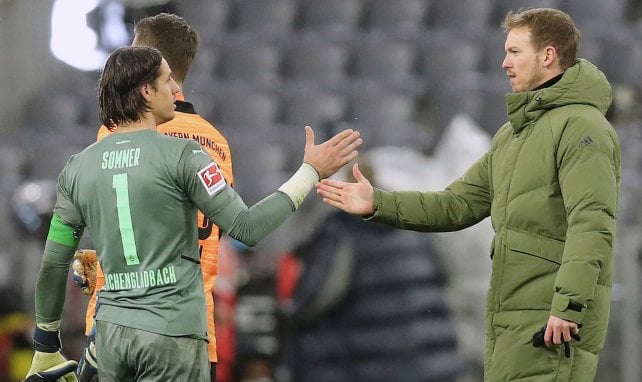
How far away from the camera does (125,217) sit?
2.32 metres

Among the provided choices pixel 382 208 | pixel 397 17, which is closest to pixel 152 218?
pixel 382 208

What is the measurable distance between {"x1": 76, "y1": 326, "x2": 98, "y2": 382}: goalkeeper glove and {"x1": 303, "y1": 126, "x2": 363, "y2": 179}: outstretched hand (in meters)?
0.61

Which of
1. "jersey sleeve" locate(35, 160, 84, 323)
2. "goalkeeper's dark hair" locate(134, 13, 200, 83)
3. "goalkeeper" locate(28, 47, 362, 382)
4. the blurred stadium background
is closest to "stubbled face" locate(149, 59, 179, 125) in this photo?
"goalkeeper" locate(28, 47, 362, 382)

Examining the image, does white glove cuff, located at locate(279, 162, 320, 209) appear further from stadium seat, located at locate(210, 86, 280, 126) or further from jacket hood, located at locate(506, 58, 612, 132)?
stadium seat, located at locate(210, 86, 280, 126)

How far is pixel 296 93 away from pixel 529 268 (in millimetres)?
3258

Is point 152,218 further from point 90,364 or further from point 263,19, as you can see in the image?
point 263,19

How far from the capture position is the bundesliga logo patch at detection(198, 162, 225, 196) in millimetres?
2320

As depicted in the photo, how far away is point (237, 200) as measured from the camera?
7.84ft

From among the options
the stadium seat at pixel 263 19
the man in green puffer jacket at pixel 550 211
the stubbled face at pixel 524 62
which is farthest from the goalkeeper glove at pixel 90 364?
the stadium seat at pixel 263 19

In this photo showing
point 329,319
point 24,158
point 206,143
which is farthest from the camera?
point 24,158

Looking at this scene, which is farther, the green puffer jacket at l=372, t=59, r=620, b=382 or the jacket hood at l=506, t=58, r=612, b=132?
the jacket hood at l=506, t=58, r=612, b=132

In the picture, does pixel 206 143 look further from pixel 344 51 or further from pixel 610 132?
pixel 344 51

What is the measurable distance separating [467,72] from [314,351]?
1684 mm

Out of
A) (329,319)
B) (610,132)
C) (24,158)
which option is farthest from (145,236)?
(24,158)
